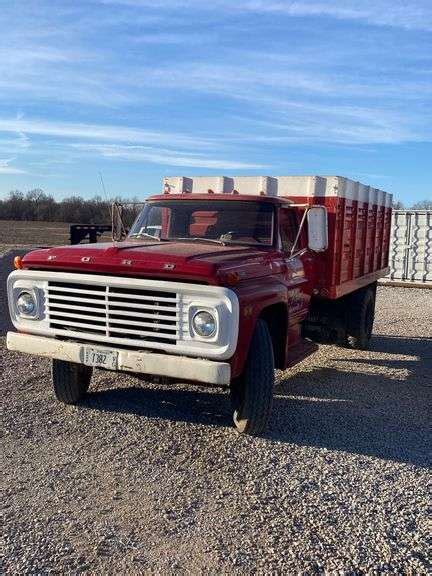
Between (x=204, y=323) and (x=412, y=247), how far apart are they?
16.0 meters

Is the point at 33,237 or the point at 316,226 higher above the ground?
the point at 316,226

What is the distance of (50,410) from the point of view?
5977 millimetres

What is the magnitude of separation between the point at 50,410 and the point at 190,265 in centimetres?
225

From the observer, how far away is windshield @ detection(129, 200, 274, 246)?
6.16 meters

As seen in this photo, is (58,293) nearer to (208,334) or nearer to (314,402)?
(208,334)

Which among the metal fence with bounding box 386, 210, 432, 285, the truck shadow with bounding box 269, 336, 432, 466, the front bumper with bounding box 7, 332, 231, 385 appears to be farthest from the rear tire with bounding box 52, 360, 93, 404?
the metal fence with bounding box 386, 210, 432, 285

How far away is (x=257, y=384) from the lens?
17.0ft

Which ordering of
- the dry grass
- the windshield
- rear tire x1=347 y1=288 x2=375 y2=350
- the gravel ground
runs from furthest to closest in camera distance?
the dry grass, rear tire x1=347 y1=288 x2=375 y2=350, the windshield, the gravel ground

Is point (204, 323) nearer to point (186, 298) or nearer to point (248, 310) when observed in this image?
point (186, 298)

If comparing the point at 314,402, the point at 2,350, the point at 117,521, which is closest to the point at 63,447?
the point at 117,521

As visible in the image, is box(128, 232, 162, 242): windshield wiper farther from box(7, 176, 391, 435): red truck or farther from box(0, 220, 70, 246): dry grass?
box(0, 220, 70, 246): dry grass

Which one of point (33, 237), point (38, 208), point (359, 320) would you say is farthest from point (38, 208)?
point (359, 320)

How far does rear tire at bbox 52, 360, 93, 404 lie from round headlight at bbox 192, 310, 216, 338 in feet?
5.52

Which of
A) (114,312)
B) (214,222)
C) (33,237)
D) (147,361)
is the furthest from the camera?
(33,237)
